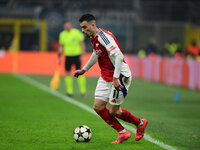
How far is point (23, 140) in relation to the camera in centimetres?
786

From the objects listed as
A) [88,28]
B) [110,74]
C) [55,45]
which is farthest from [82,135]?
[55,45]

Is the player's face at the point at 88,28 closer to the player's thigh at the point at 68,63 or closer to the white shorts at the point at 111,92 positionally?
the white shorts at the point at 111,92

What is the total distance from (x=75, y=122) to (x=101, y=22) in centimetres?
2750

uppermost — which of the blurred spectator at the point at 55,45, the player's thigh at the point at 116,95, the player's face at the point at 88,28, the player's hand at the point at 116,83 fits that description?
the player's face at the point at 88,28

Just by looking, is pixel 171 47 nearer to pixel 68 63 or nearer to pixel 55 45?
pixel 55 45

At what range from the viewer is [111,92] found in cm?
765

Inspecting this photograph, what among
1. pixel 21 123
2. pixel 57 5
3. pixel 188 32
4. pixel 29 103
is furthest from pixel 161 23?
pixel 21 123

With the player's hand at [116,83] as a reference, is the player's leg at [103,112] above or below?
below

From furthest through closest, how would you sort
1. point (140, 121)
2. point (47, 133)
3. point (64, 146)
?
point (47, 133) < point (140, 121) < point (64, 146)

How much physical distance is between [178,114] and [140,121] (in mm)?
4091

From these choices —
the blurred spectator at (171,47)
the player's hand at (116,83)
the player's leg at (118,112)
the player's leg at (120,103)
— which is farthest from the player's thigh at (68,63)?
the blurred spectator at (171,47)

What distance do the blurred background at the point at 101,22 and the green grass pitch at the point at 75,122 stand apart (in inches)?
796

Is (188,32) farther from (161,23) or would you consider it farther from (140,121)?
(140,121)

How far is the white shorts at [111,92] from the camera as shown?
7.63 m
